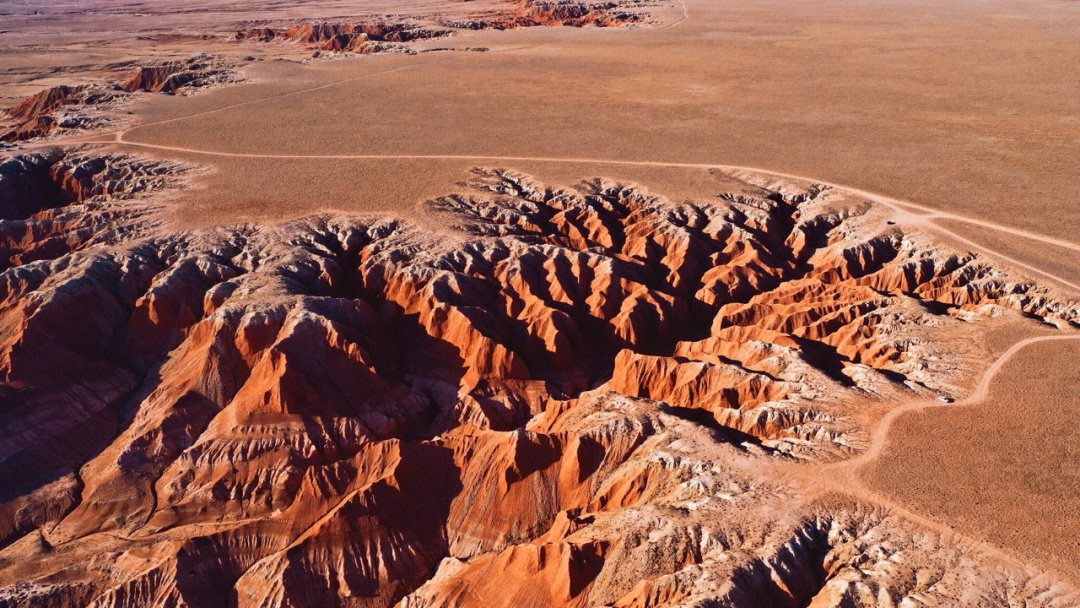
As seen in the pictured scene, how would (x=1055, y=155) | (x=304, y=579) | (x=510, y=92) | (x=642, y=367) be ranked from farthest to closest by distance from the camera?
(x=510, y=92)
(x=1055, y=155)
(x=642, y=367)
(x=304, y=579)

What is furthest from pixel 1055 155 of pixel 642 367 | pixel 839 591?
pixel 839 591

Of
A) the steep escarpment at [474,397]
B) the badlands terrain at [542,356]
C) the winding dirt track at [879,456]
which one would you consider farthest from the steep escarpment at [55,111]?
the winding dirt track at [879,456]

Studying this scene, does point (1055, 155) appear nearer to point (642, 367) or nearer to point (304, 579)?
point (642, 367)

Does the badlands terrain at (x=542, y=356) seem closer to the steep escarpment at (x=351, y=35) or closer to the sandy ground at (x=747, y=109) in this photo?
the sandy ground at (x=747, y=109)

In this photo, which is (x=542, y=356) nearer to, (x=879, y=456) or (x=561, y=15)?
(x=879, y=456)

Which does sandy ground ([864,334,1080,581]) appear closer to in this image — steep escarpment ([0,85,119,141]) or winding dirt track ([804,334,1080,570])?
winding dirt track ([804,334,1080,570])

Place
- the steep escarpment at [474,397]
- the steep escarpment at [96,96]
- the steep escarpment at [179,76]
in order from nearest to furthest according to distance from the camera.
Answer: the steep escarpment at [474,397] → the steep escarpment at [96,96] → the steep escarpment at [179,76]

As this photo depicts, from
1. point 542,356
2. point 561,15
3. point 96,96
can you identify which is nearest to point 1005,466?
point 542,356
